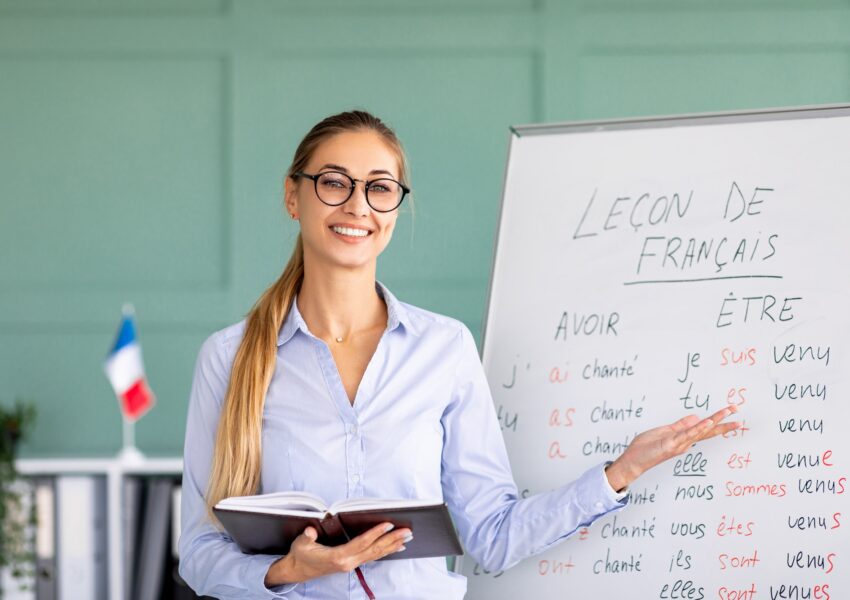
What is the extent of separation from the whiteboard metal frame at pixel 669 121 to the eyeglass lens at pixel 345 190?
0.45 metres

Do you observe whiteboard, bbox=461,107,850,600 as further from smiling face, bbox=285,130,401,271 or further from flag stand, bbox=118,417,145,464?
flag stand, bbox=118,417,145,464

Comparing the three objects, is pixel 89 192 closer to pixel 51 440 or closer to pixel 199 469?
pixel 51 440

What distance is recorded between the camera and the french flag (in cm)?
295

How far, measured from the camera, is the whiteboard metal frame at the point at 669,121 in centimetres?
185

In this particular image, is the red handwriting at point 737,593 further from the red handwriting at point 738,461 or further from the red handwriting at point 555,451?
the red handwriting at point 555,451

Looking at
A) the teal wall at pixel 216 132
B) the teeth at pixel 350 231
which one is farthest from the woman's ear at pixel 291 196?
the teal wall at pixel 216 132

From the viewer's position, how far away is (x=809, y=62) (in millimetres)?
3027

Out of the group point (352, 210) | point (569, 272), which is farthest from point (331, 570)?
point (569, 272)

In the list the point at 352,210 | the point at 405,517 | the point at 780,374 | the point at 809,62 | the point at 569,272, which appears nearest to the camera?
the point at 405,517

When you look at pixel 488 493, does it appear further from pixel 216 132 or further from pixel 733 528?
pixel 216 132

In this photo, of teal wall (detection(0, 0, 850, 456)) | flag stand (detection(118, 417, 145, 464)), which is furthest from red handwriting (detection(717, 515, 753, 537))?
flag stand (detection(118, 417, 145, 464))

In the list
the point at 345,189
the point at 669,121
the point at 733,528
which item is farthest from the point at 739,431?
the point at 345,189

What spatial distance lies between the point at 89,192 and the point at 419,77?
1069 mm

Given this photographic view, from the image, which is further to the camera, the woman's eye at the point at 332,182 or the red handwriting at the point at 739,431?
the red handwriting at the point at 739,431
